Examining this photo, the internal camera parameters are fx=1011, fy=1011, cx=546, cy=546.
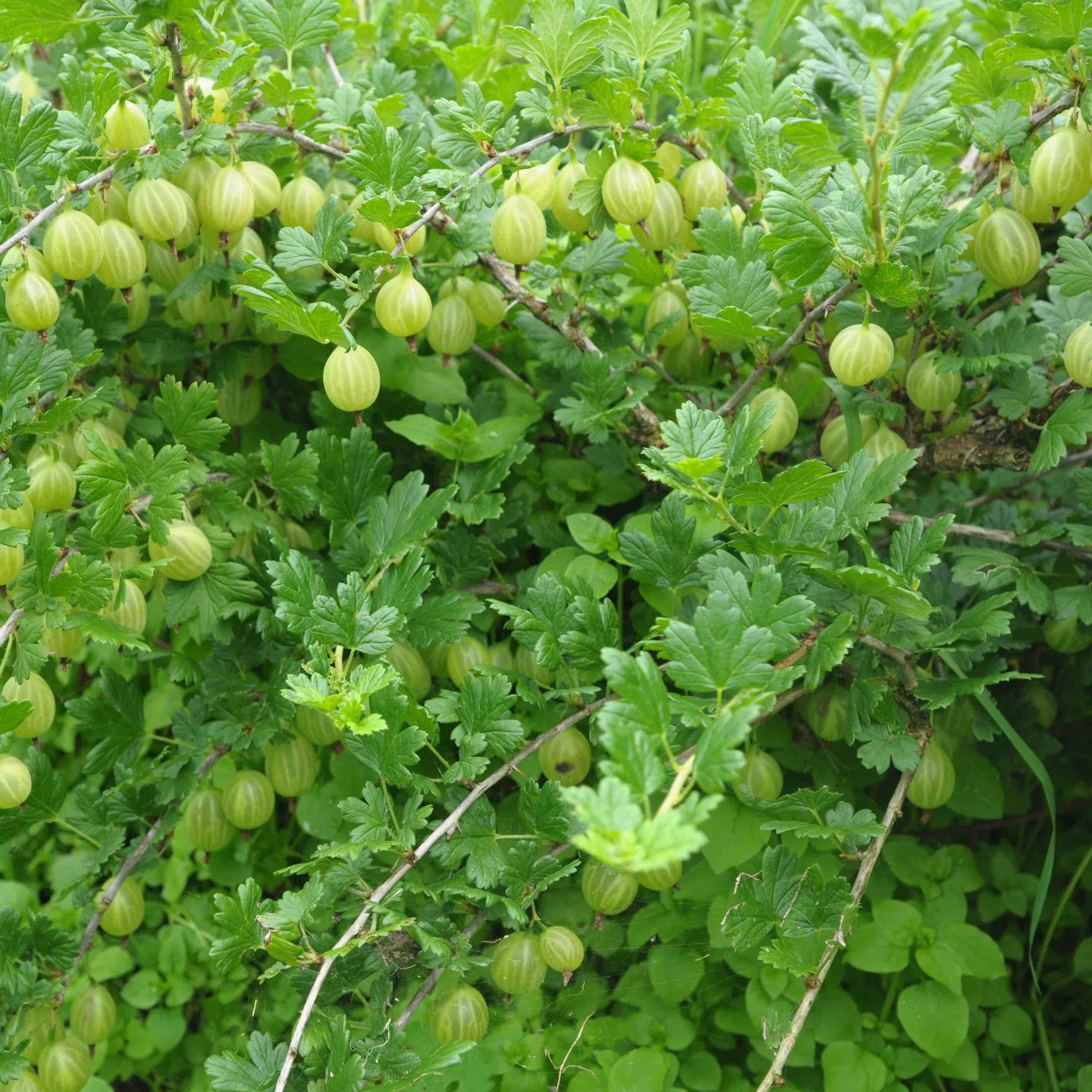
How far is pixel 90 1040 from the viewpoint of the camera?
3.77 feet

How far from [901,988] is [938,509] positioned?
1.96ft

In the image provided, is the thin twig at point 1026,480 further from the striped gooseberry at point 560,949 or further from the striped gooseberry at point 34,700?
the striped gooseberry at point 34,700

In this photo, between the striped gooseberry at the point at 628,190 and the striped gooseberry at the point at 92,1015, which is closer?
the striped gooseberry at the point at 628,190

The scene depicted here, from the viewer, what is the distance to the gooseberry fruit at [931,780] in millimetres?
1073

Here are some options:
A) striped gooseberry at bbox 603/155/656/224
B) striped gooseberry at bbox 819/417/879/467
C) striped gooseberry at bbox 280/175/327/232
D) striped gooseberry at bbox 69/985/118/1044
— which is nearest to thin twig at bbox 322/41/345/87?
striped gooseberry at bbox 280/175/327/232

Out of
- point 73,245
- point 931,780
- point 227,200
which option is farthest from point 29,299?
point 931,780

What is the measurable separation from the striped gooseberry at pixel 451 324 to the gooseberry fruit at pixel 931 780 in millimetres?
676

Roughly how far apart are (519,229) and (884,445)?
449 millimetres

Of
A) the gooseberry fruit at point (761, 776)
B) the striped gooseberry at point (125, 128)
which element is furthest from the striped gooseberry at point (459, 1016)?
the striped gooseberry at point (125, 128)

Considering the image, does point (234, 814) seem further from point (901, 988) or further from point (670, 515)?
point (901, 988)

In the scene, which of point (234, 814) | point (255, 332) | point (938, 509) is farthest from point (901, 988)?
point (255, 332)

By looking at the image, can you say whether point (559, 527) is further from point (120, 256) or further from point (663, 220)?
point (120, 256)

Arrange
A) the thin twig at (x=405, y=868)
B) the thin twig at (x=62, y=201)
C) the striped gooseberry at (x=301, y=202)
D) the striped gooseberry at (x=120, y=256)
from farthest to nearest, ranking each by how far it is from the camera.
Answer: the striped gooseberry at (x=301, y=202)
the striped gooseberry at (x=120, y=256)
the thin twig at (x=62, y=201)
the thin twig at (x=405, y=868)

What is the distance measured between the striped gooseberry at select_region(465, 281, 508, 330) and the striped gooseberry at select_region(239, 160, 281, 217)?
0.23m
